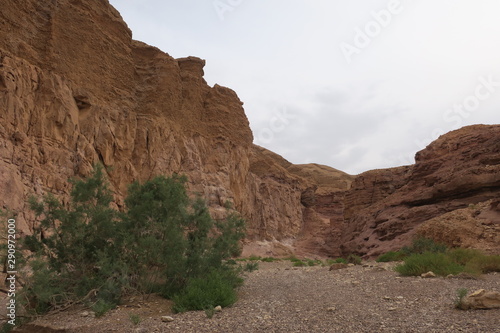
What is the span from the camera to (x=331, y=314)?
6.04 meters

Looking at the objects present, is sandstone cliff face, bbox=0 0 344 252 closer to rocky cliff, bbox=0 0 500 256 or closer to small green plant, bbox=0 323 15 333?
rocky cliff, bbox=0 0 500 256

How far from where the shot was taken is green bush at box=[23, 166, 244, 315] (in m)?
7.80

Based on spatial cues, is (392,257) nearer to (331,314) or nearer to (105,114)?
(331,314)

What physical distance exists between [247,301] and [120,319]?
2.77 metres

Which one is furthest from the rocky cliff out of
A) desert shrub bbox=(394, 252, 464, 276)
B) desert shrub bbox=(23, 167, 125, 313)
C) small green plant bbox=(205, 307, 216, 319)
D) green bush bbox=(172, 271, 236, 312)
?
desert shrub bbox=(394, 252, 464, 276)

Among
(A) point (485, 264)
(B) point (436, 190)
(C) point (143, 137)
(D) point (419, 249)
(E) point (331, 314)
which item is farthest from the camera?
(C) point (143, 137)

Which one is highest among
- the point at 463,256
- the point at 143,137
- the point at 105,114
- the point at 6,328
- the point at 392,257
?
the point at 105,114

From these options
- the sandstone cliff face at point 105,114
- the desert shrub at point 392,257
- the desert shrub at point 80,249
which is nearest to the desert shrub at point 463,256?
the desert shrub at point 392,257

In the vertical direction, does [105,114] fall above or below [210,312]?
above

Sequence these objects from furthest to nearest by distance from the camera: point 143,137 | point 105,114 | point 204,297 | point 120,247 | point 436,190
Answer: point 143,137 → point 105,114 → point 436,190 → point 120,247 → point 204,297

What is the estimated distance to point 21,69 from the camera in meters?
21.2

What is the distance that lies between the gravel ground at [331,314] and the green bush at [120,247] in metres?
0.57

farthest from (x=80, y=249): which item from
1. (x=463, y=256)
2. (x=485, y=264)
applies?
(x=463, y=256)

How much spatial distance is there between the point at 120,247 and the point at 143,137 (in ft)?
73.5
